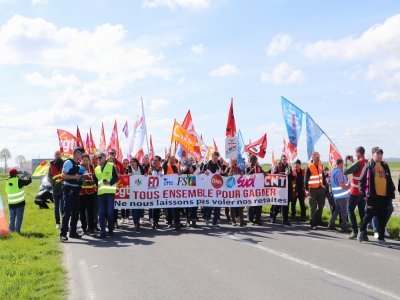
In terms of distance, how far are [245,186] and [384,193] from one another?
452 centimetres

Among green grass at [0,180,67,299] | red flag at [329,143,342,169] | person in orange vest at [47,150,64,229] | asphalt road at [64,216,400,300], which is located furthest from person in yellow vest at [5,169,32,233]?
red flag at [329,143,342,169]

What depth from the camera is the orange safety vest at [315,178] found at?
12680 mm

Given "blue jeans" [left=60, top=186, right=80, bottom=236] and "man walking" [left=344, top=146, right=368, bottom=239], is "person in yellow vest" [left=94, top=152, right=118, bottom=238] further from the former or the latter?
"man walking" [left=344, top=146, right=368, bottom=239]

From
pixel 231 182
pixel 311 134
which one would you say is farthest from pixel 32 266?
pixel 311 134

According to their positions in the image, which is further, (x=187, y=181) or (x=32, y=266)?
(x=187, y=181)

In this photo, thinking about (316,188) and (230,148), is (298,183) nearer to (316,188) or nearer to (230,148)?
(316,188)

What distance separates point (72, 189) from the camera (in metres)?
11.1

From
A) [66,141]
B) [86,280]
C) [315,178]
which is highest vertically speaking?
[66,141]

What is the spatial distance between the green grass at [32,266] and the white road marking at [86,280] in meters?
0.29

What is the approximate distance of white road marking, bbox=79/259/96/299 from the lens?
6.14 m

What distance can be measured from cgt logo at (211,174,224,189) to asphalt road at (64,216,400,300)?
93.7 inches

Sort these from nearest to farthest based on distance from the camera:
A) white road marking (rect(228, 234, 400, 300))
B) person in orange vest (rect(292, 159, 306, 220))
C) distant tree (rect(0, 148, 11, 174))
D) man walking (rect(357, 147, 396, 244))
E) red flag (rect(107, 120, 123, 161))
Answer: white road marking (rect(228, 234, 400, 300)) < man walking (rect(357, 147, 396, 244)) < person in orange vest (rect(292, 159, 306, 220)) < red flag (rect(107, 120, 123, 161)) < distant tree (rect(0, 148, 11, 174))

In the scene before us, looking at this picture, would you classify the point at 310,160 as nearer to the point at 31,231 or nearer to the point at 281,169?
the point at 281,169

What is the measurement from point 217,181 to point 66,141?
834 centimetres
